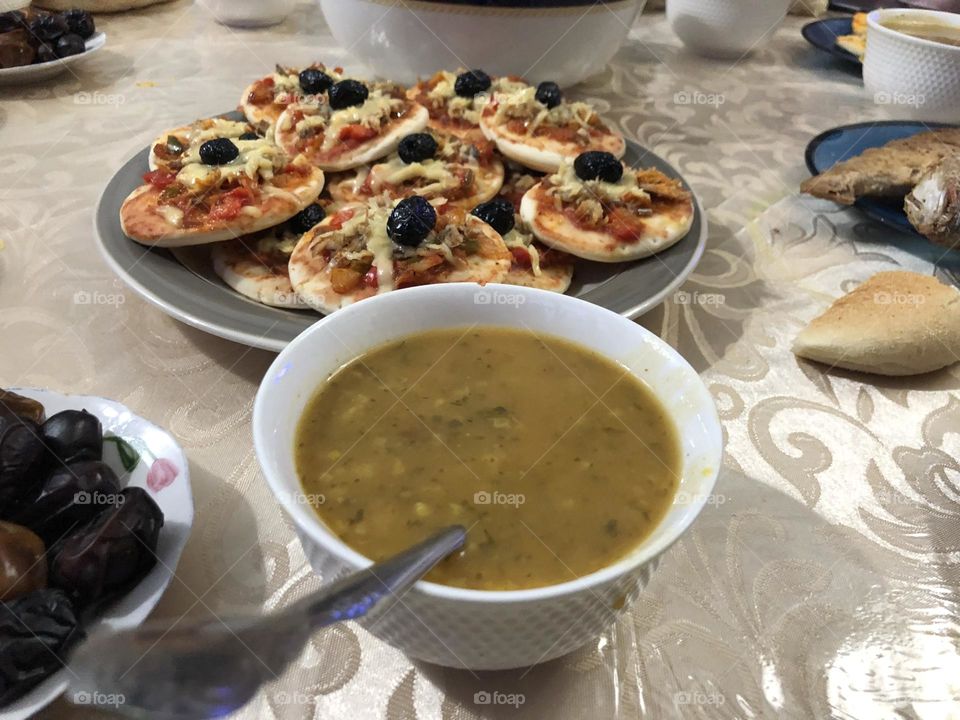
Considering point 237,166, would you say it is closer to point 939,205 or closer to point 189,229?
point 189,229

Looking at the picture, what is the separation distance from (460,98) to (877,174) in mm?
1639

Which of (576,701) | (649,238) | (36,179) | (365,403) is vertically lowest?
(36,179)

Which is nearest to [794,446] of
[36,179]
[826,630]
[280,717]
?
[826,630]

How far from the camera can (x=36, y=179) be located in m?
2.96

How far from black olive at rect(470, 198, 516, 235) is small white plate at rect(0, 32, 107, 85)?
264 cm

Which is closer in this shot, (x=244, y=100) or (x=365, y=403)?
(x=365, y=403)

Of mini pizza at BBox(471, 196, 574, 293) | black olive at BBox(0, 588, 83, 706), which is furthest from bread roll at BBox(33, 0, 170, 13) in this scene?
black olive at BBox(0, 588, 83, 706)

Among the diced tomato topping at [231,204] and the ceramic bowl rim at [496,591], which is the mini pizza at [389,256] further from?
the ceramic bowl rim at [496,591]

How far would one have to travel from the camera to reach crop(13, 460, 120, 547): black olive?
4.38ft

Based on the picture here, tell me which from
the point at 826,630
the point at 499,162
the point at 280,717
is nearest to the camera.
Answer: the point at 280,717

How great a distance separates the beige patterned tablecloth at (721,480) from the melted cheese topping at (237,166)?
429 millimetres

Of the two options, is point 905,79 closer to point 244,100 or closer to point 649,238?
point 649,238

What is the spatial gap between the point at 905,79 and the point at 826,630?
3.23m

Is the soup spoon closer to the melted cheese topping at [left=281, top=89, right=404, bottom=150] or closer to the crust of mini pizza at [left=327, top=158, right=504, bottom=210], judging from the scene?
the crust of mini pizza at [left=327, top=158, right=504, bottom=210]
